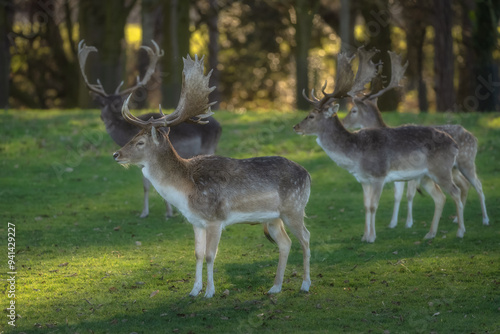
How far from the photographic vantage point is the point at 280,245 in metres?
9.23

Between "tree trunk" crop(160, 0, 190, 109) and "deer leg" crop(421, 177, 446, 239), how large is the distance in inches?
556

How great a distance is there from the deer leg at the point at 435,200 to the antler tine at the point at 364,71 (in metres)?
2.13

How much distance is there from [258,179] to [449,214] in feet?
21.0

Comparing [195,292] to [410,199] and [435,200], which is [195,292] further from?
[410,199]

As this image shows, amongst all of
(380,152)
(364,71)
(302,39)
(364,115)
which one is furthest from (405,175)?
(302,39)

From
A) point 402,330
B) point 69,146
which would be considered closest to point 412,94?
point 69,146

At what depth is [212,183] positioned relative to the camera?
8820mm

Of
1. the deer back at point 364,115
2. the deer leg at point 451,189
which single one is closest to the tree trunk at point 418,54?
the deer back at point 364,115

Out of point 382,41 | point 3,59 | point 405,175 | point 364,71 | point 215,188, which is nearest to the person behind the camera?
point 215,188

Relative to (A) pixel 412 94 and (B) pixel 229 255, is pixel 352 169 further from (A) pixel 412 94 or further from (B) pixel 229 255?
(A) pixel 412 94

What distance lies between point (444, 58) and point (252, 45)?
13.9 metres

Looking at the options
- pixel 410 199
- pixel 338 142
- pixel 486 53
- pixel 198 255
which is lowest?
pixel 410 199

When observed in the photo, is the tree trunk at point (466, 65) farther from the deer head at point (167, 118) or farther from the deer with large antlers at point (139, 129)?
the deer head at point (167, 118)

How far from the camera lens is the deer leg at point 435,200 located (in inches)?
480
